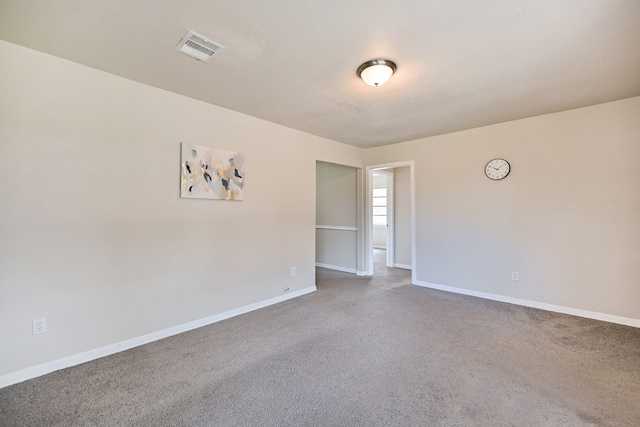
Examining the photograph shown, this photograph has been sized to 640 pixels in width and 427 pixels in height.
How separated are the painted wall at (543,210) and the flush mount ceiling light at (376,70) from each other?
2.45 m

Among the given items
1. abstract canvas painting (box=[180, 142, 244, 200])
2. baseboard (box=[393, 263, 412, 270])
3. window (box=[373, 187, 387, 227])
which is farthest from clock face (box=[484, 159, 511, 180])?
window (box=[373, 187, 387, 227])

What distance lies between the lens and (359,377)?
2.03m

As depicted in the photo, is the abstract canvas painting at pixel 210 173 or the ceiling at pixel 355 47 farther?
the abstract canvas painting at pixel 210 173

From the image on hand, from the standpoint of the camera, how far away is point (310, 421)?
1608 millimetres

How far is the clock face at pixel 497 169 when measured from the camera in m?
3.69

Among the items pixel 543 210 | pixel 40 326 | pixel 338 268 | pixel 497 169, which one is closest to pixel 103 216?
pixel 40 326

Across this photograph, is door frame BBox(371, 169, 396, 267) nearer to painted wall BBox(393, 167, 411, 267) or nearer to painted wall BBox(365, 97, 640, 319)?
painted wall BBox(393, 167, 411, 267)

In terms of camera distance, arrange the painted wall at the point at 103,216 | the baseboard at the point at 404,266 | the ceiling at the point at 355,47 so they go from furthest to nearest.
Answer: the baseboard at the point at 404,266
the painted wall at the point at 103,216
the ceiling at the point at 355,47

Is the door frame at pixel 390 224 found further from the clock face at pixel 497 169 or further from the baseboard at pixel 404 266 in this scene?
the clock face at pixel 497 169

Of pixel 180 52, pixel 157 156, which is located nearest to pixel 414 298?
pixel 157 156

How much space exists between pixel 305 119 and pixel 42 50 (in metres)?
2.42

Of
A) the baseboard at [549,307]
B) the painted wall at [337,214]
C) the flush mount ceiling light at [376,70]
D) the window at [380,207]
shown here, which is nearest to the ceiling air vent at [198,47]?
the flush mount ceiling light at [376,70]

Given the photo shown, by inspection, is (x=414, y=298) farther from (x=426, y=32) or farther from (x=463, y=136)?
(x=426, y=32)

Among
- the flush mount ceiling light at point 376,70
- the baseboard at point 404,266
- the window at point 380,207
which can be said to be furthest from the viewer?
the window at point 380,207
